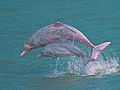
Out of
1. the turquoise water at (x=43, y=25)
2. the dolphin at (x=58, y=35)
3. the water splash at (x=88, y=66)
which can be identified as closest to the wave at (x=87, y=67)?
the water splash at (x=88, y=66)

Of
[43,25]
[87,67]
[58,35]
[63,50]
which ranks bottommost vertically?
[87,67]

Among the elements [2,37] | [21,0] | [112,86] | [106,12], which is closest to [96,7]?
[106,12]

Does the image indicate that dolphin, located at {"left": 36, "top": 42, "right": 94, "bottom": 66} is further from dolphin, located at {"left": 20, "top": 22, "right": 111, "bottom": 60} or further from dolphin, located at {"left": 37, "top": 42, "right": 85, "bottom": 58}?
dolphin, located at {"left": 20, "top": 22, "right": 111, "bottom": 60}

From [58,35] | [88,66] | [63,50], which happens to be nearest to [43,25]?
[88,66]

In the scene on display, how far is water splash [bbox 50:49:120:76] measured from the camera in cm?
1619

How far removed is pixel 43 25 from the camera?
71.2 feet

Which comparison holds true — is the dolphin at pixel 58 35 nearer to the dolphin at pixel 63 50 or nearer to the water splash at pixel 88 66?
the dolphin at pixel 63 50

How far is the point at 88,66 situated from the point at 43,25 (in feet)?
18.2

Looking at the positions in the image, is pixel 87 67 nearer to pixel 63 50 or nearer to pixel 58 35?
pixel 63 50

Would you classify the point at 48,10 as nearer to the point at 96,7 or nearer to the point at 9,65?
the point at 96,7

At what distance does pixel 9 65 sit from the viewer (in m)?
16.9

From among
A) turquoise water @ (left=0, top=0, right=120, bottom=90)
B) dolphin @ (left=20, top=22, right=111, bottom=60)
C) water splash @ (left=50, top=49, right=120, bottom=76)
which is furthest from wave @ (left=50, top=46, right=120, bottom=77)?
dolphin @ (left=20, top=22, right=111, bottom=60)

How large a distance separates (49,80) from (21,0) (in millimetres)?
10134

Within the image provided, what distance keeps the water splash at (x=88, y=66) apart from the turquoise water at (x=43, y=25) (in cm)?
18
